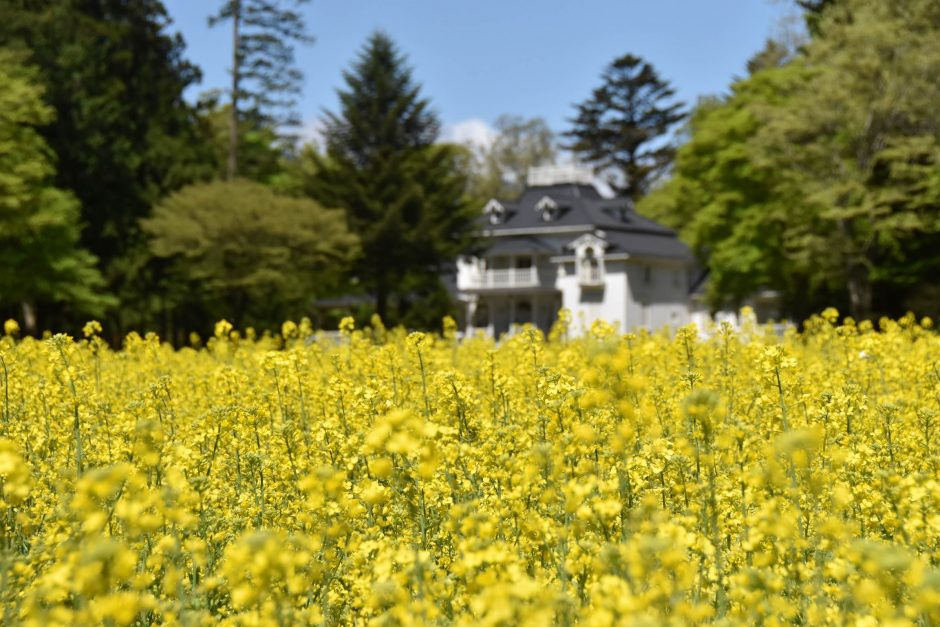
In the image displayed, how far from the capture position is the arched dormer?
1839 inches

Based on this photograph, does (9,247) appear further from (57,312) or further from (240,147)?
(240,147)

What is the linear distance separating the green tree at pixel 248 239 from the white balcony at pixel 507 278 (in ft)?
52.1

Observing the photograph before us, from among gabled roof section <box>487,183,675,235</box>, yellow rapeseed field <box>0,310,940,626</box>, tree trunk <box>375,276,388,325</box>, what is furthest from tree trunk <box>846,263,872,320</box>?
yellow rapeseed field <box>0,310,940,626</box>

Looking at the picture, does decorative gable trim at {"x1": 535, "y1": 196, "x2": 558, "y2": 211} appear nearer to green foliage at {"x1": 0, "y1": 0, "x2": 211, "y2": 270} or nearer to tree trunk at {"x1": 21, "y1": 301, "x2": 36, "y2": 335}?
green foliage at {"x1": 0, "y1": 0, "x2": 211, "y2": 270}

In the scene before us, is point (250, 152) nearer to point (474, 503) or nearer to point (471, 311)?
point (471, 311)

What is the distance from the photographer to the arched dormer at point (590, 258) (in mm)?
46719

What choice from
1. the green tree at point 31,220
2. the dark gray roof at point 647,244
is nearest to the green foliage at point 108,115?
the green tree at point 31,220

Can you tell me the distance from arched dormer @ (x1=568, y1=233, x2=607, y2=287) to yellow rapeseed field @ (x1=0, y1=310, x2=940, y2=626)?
122 feet

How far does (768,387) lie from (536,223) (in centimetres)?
4502

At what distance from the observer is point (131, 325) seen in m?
35.8

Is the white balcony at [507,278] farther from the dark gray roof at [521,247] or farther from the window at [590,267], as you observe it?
the window at [590,267]

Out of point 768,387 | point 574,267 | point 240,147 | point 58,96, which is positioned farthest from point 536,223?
point 768,387

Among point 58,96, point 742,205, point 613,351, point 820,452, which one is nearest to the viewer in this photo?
point 613,351

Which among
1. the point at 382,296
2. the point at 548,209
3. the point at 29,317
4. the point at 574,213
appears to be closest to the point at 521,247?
the point at 548,209
